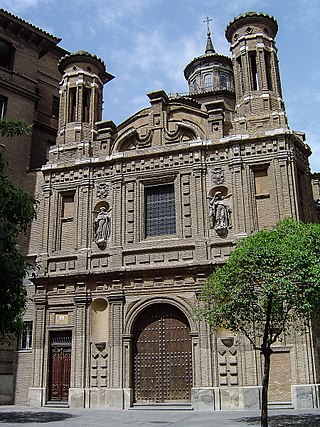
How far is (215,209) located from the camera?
2350 cm

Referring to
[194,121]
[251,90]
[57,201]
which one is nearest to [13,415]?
[57,201]

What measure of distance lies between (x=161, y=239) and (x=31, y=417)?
9189 mm

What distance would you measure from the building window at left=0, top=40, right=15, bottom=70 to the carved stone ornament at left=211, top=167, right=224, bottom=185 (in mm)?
14100

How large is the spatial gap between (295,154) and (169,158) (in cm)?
576

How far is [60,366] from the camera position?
23.8 m

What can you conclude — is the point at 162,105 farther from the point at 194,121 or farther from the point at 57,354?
the point at 57,354

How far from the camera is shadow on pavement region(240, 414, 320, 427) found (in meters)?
15.4

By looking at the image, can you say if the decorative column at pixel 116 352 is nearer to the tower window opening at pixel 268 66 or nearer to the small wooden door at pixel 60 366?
the small wooden door at pixel 60 366

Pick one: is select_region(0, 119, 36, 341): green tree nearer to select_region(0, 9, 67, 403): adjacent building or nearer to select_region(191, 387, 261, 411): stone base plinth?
select_region(191, 387, 261, 411): stone base plinth

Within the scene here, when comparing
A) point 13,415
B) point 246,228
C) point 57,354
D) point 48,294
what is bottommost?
point 13,415

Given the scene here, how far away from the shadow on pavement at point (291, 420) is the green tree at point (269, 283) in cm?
151

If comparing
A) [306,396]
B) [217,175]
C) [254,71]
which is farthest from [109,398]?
[254,71]

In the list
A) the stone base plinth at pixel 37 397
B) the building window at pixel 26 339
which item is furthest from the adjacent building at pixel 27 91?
the stone base plinth at pixel 37 397

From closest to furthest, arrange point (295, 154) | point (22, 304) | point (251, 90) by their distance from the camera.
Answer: point (22, 304), point (295, 154), point (251, 90)
